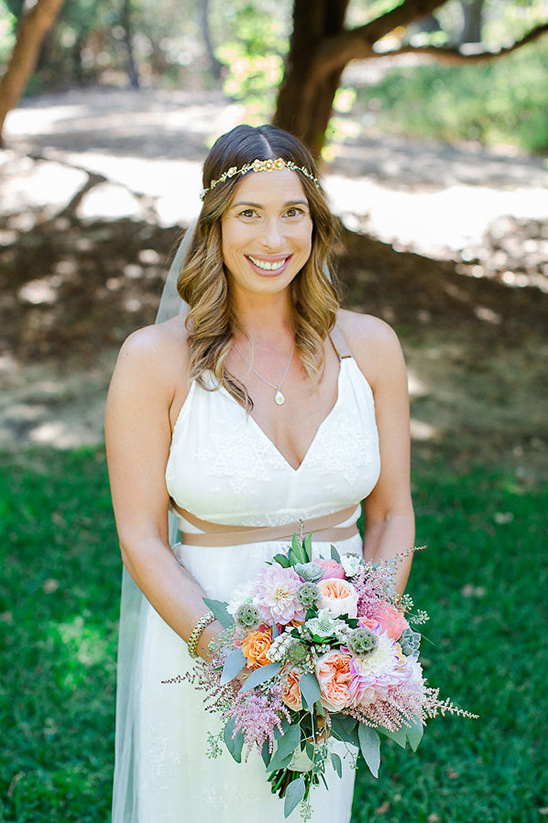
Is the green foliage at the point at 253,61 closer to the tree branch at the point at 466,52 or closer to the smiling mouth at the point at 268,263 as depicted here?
the tree branch at the point at 466,52

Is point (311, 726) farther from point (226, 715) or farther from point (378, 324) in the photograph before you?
point (378, 324)

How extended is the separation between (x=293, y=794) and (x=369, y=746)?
0.25 metres

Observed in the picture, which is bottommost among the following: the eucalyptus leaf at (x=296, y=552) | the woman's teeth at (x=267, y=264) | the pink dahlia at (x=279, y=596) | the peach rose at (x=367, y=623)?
the peach rose at (x=367, y=623)

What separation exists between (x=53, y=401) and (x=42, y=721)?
4.27 m

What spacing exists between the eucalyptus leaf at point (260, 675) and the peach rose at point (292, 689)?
0.03 meters

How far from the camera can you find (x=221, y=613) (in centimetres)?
209

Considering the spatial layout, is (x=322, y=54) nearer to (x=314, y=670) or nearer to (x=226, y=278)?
(x=226, y=278)

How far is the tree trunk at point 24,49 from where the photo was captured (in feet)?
22.8

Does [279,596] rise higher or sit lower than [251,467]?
lower

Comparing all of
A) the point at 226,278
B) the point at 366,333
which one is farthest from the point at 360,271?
the point at 226,278

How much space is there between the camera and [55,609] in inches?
182

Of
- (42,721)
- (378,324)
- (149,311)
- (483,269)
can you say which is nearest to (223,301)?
(378,324)

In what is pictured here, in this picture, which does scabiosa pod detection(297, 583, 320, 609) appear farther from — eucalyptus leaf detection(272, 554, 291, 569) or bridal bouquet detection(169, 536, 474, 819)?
eucalyptus leaf detection(272, 554, 291, 569)

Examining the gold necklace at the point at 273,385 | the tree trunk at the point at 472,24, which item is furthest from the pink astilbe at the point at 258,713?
the tree trunk at the point at 472,24
